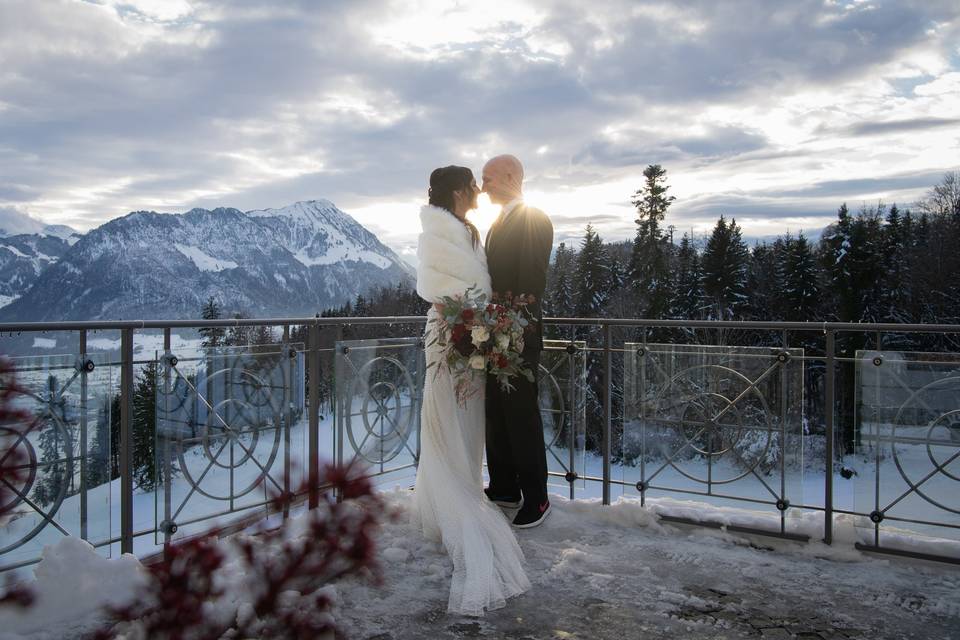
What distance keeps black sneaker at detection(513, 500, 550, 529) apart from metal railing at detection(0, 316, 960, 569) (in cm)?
58

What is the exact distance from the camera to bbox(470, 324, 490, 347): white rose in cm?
326

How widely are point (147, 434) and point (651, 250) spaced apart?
131 feet

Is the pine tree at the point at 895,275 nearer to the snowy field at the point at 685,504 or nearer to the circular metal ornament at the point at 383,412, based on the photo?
the snowy field at the point at 685,504

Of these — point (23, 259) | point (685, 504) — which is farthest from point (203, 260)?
point (685, 504)

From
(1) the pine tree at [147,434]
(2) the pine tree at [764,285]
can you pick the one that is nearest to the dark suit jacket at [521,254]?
(1) the pine tree at [147,434]

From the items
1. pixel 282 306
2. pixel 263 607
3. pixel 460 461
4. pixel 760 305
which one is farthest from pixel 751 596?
pixel 282 306

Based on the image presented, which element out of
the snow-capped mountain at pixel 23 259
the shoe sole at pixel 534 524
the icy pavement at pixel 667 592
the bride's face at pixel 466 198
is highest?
the snow-capped mountain at pixel 23 259

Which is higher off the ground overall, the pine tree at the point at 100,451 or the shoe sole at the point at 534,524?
the pine tree at the point at 100,451

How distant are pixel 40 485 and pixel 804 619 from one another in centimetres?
315

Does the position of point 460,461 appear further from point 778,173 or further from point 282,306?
point 282,306

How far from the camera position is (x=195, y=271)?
426 feet

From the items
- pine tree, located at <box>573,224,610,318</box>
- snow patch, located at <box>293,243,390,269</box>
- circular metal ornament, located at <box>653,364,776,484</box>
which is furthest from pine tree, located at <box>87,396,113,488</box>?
snow patch, located at <box>293,243,390,269</box>

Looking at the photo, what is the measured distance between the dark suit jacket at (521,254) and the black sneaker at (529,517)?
999 millimetres

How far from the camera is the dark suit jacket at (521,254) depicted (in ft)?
11.7
